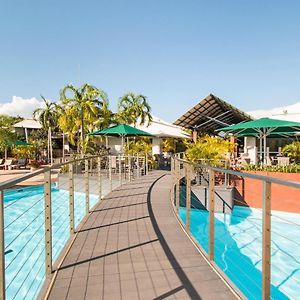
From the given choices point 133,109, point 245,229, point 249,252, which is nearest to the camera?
point 249,252

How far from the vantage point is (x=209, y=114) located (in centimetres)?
2153

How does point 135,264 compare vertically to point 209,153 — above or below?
below

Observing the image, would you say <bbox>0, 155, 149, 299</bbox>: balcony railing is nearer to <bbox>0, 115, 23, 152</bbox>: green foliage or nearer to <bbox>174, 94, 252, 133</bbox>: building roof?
<bbox>174, 94, 252, 133</bbox>: building roof

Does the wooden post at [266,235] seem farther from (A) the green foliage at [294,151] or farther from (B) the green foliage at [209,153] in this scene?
(A) the green foliage at [294,151]

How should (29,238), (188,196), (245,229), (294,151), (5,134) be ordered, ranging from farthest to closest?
(5,134)
(294,151)
(245,229)
(29,238)
(188,196)

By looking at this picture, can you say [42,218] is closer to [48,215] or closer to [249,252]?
[249,252]

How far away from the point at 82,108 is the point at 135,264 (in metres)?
16.3

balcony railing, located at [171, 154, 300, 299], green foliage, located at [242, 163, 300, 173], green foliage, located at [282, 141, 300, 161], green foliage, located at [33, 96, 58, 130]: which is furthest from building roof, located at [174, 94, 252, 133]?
green foliage, located at [33, 96, 58, 130]

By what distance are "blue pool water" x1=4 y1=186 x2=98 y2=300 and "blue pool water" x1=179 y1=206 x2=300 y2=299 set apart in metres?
3.57

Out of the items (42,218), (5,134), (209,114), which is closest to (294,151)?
(209,114)

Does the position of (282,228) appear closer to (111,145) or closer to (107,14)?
(107,14)

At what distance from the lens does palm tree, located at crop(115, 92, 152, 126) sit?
21281mm

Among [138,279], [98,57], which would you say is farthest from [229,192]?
[98,57]

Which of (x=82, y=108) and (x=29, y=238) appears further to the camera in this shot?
(x=82, y=108)
